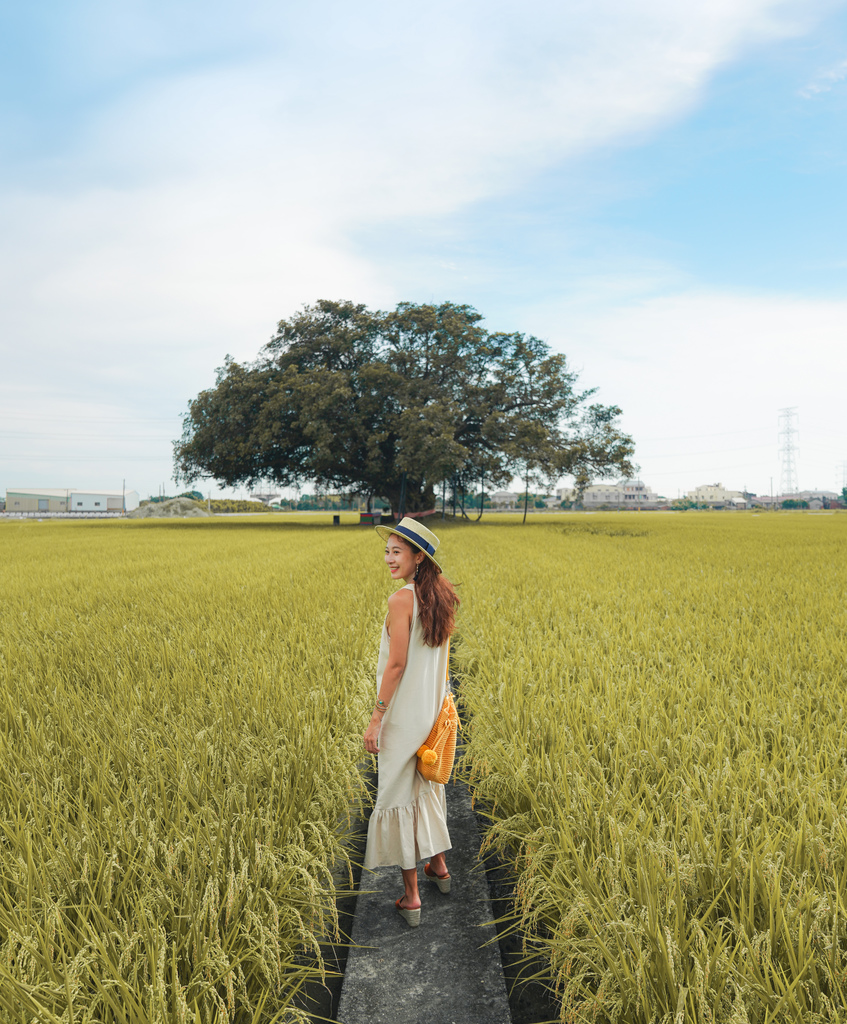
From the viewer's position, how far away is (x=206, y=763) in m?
2.88

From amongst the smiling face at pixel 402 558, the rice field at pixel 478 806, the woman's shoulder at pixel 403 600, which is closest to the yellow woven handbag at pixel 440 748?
the rice field at pixel 478 806

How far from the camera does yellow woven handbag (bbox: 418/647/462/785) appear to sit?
2471 millimetres

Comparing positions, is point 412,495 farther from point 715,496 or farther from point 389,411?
point 715,496

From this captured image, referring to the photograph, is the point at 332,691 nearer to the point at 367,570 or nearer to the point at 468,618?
the point at 468,618

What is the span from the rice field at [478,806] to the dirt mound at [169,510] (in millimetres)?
70075

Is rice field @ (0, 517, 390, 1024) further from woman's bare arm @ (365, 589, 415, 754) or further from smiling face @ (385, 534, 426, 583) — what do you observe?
smiling face @ (385, 534, 426, 583)

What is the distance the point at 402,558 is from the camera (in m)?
2.48

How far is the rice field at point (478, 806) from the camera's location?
69.0 inches

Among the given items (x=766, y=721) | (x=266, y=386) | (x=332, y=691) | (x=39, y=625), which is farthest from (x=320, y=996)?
(x=266, y=386)

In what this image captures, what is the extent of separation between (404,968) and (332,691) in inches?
74.6

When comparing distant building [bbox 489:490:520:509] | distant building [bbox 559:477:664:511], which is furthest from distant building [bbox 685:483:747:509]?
distant building [bbox 489:490:520:509]

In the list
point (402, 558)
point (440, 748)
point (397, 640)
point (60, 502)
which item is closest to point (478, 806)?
point (440, 748)

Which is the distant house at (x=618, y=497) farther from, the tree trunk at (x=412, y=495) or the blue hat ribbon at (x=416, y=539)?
the blue hat ribbon at (x=416, y=539)

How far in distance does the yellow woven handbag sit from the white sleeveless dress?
36 mm
